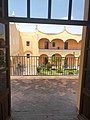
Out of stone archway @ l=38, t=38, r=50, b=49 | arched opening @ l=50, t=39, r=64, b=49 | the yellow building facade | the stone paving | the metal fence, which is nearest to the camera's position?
the stone paving

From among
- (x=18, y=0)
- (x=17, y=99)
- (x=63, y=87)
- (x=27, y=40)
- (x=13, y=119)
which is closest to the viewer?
(x=18, y=0)

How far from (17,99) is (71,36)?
16.8m

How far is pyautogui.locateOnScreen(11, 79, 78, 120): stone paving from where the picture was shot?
116 inches

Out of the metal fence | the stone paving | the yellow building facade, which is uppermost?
the yellow building facade

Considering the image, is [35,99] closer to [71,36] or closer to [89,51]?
[89,51]

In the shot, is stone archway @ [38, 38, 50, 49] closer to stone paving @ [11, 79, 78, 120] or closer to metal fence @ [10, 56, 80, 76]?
metal fence @ [10, 56, 80, 76]

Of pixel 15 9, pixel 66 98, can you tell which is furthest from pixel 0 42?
pixel 66 98

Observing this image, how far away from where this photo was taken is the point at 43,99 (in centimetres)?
376

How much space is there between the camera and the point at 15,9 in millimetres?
2531

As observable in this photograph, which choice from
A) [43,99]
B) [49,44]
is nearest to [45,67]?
[43,99]

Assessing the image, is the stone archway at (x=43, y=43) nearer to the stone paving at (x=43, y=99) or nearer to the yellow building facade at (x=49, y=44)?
the yellow building facade at (x=49, y=44)

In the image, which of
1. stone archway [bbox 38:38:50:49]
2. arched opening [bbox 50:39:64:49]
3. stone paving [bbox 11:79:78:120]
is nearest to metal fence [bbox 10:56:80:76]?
stone paving [bbox 11:79:78:120]

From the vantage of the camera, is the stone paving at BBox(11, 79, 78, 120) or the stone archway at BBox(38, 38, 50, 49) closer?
the stone paving at BBox(11, 79, 78, 120)

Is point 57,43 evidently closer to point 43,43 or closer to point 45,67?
point 43,43
